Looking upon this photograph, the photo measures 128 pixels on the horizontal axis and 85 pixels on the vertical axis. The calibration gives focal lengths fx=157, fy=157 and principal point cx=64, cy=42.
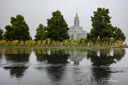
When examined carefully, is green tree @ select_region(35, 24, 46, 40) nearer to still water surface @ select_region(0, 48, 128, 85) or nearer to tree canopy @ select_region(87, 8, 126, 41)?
tree canopy @ select_region(87, 8, 126, 41)

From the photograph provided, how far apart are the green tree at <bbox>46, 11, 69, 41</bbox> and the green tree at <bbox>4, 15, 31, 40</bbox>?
265 inches

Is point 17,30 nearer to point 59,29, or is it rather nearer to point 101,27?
point 59,29

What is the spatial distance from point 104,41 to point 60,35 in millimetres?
12068

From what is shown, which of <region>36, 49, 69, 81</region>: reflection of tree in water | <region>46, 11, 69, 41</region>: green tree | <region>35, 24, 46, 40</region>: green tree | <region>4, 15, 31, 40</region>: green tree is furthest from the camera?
<region>35, 24, 46, 40</region>: green tree

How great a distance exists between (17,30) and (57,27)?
A: 10796mm

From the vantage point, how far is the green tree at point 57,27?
41.5 m

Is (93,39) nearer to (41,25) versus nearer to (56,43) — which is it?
(56,43)

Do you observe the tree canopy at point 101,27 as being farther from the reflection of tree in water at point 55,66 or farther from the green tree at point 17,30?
the reflection of tree in water at point 55,66

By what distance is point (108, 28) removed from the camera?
42438 millimetres

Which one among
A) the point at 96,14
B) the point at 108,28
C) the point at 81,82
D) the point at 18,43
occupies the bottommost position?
the point at 81,82

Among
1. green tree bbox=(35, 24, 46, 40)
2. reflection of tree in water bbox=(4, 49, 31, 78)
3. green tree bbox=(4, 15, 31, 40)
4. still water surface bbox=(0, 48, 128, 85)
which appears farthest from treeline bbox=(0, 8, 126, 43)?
still water surface bbox=(0, 48, 128, 85)

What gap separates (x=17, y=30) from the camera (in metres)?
42.3

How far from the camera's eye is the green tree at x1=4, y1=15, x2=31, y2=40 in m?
42.2

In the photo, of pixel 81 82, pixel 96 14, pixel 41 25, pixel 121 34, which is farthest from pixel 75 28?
pixel 81 82
